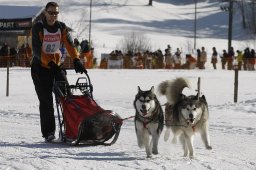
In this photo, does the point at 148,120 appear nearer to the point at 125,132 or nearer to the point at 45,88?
the point at 45,88

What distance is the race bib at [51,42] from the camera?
7.25 metres

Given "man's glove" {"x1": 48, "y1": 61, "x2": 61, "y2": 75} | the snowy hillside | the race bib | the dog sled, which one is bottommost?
the dog sled

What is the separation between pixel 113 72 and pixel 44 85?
59.1 ft

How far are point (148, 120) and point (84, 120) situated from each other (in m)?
0.79

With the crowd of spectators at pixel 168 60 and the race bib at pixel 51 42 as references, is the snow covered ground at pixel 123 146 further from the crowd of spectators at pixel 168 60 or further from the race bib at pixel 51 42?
the crowd of spectators at pixel 168 60

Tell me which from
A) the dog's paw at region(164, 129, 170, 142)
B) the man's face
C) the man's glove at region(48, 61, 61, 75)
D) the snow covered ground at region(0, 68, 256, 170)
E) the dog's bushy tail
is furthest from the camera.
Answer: the dog's paw at region(164, 129, 170, 142)

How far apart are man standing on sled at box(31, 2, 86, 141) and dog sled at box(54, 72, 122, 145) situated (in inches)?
7.8

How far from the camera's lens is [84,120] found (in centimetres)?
693

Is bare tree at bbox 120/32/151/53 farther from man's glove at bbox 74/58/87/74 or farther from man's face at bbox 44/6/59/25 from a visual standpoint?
man's face at bbox 44/6/59/25

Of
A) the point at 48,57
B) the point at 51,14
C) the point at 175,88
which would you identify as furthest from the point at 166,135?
the point at 51,14

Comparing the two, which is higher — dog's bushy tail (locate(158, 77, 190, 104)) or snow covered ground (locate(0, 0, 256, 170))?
dog's bushy tail (locate(158, 77, 190, 104))

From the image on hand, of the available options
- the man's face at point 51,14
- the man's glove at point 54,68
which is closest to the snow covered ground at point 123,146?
the man's glove at point 54,68

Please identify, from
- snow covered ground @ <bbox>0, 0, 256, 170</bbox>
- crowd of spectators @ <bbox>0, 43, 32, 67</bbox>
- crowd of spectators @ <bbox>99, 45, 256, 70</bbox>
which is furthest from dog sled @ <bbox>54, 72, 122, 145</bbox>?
crowd of spectators @ <bbox>99, 45, 256, 70</bbox>

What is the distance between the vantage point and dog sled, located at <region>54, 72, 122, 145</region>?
6.99m
